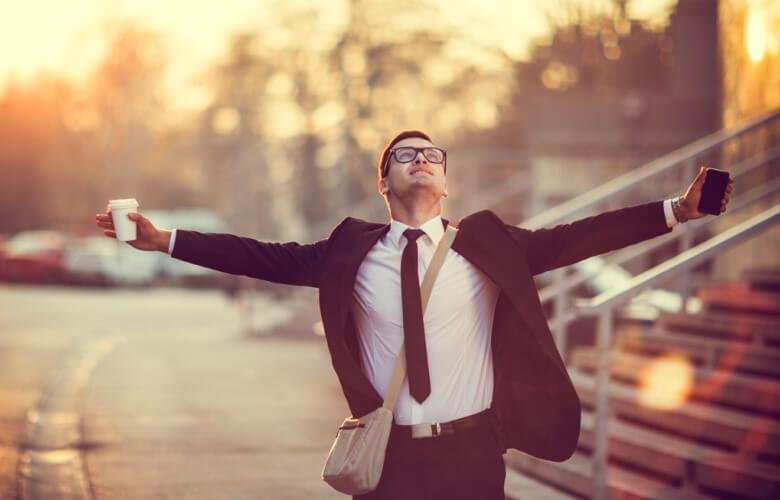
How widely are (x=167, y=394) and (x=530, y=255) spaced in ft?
28.7

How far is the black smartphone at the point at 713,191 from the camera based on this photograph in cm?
385

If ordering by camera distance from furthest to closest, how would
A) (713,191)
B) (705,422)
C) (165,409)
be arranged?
(165,409), (705,422), (713,191)

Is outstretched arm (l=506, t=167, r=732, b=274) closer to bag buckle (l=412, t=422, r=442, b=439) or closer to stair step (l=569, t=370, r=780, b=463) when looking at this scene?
bag buckle (l=412, t=422, r=442, b=439)

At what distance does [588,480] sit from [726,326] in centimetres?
226

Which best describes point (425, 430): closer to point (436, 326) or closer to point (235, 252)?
point (436, 326)

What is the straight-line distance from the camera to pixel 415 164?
3988 mm

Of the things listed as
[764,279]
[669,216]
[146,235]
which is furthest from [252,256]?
[764,279]

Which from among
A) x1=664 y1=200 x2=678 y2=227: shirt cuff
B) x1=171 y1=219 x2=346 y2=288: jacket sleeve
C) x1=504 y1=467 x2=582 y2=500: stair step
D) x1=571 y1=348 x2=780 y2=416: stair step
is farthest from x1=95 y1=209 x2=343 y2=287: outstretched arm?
x1=571 y1=348 x2=780 y2=416: stair step

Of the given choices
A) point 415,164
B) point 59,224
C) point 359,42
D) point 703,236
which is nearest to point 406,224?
point 415,164

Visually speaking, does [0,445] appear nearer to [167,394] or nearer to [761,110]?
[167,394]

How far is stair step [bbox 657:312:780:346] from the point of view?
821cm

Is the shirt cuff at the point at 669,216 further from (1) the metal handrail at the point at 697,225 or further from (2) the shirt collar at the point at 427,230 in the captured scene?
(1) the metal handrail at the point at 697,225

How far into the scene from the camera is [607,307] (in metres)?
6.56

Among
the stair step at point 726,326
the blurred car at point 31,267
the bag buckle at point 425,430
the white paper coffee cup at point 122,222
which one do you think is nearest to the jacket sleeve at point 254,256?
the white paper coffee cup at point 122,222
